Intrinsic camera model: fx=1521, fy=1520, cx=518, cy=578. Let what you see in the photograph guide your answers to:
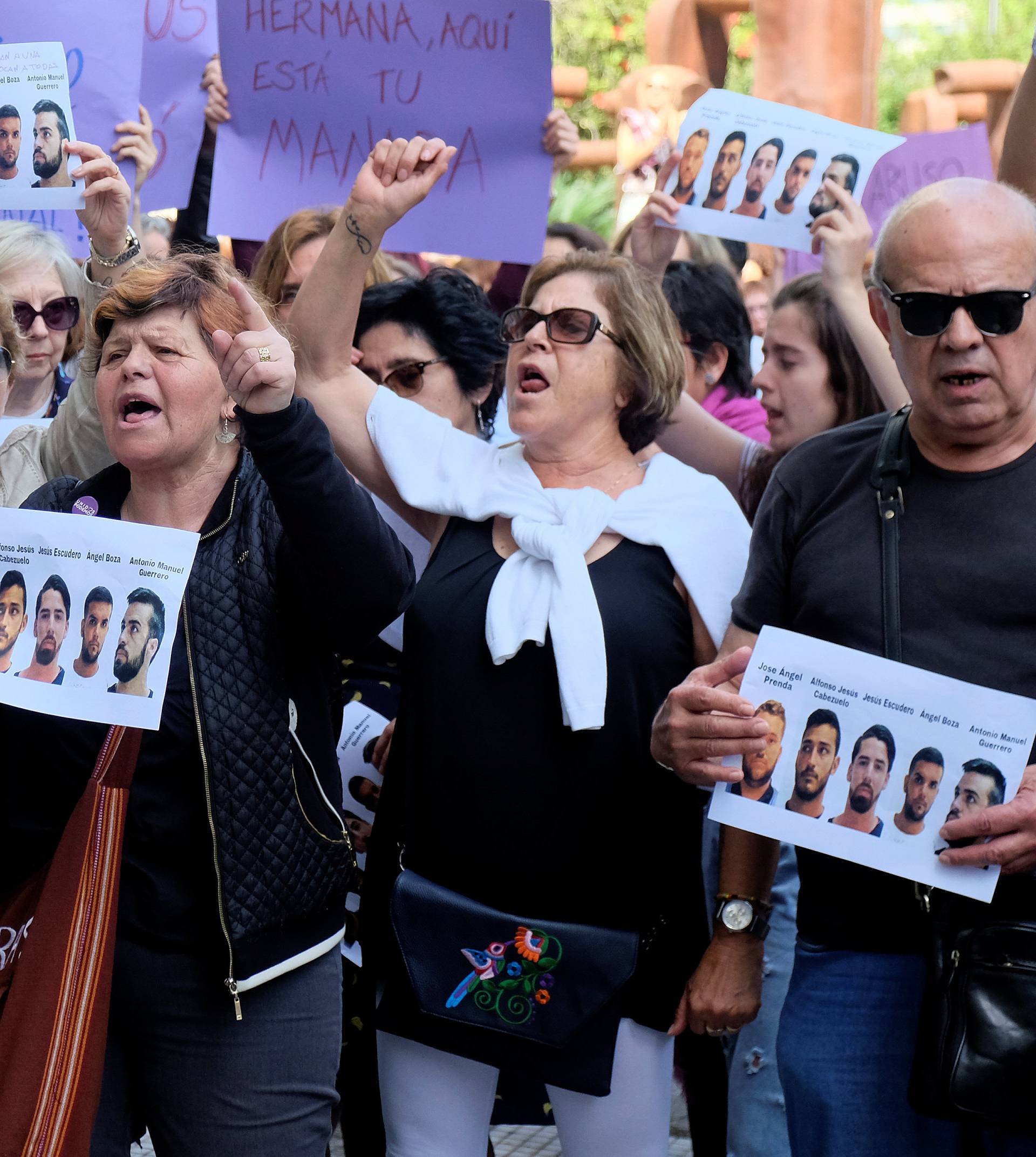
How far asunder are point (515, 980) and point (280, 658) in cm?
73

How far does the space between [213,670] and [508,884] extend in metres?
0.69

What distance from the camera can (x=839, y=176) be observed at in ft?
11.6

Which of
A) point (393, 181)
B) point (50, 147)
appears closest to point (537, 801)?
point (393, 181)

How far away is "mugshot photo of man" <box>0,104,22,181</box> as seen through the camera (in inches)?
118

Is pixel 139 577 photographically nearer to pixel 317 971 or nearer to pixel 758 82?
pixel 317 971

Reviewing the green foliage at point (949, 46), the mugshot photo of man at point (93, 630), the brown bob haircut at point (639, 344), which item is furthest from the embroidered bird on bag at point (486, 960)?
the green foliage at point (949, 46)

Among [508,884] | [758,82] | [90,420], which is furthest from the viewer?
[758,82]

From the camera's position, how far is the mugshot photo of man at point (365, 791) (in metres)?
3.18

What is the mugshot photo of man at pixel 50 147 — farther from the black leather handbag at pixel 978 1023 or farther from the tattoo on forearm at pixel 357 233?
the black leather handbag at pixel 978 1023

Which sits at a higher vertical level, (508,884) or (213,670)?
(213,670)

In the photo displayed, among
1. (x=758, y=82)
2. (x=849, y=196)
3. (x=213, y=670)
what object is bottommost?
(x=758, y=82)

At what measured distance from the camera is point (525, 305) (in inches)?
120

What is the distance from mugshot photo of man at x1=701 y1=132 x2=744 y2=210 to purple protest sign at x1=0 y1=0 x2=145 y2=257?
1350mm

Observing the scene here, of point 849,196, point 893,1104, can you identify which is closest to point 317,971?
point 893,1104
